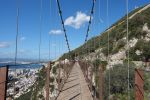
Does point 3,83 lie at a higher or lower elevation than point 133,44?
lower

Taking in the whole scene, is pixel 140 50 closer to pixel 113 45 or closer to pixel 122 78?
pixel 113 45

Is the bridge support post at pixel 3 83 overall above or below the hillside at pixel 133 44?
below

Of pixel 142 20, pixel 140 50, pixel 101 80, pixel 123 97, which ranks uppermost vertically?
pixel 142 20

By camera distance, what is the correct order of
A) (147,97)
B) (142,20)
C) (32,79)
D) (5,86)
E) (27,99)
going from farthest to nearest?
1. (142,20)
2. (147,97)
3. (27,99)
4. (32,79)
5. (5,86)

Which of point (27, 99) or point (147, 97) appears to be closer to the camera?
point (27, 99)

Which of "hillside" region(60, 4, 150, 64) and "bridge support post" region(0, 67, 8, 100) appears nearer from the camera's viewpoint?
"bridge support post" region(0, 67, 8, 100)

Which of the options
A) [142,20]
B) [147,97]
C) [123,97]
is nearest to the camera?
[147,97]

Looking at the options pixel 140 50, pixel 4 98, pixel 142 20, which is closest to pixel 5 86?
Answer: pixel 4 98

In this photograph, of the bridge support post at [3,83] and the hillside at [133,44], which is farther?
the hillside at [133,44]

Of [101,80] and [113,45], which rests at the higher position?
[113,45]

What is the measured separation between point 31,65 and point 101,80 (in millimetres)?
3203

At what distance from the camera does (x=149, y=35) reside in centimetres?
4666

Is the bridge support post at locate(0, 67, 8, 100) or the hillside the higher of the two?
the hillside

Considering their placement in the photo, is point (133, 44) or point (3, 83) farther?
point (133, 44)
